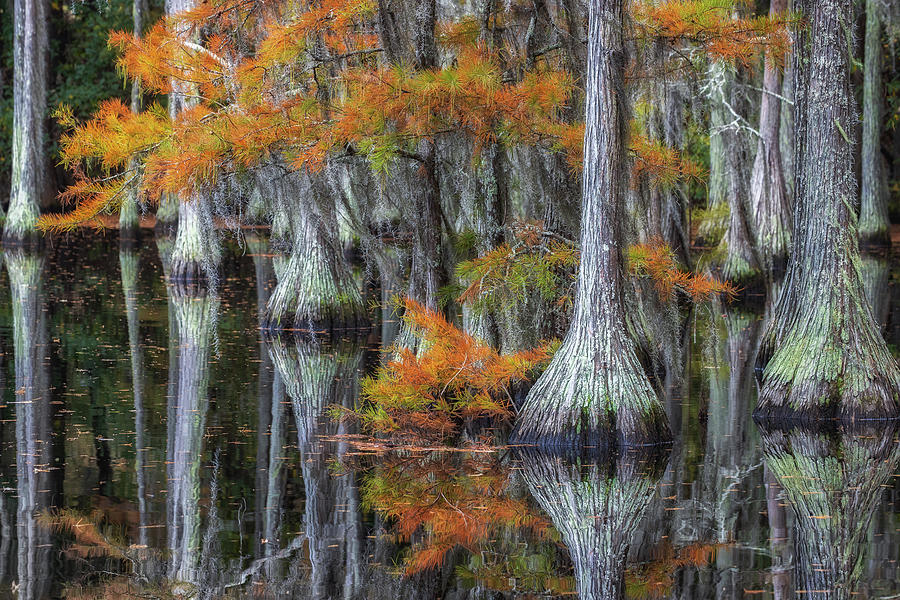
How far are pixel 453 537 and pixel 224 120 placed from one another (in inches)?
161

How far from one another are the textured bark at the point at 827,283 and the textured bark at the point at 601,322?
5.43 ft

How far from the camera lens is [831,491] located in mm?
7676

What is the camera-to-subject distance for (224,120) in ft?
30.7

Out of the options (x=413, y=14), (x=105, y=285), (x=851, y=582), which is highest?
(x=413, y=14)

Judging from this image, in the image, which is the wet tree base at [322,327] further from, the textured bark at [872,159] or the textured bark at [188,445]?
the textured bark at [872,159]

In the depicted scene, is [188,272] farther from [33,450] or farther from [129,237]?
[33,450]

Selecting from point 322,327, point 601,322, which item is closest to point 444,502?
point 601,322

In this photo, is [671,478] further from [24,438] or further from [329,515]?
[24,438]

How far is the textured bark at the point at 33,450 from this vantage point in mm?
5898

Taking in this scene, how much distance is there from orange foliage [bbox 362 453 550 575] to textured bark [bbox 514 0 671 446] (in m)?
0.63

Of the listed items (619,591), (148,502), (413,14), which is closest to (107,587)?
(148,502)

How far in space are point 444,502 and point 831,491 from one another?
7.84 ft

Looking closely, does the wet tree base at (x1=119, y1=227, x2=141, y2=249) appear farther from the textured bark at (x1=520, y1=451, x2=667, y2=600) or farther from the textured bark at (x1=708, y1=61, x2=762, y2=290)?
the textured bark at (x1=520, y1=451, x2=667, y2=600)

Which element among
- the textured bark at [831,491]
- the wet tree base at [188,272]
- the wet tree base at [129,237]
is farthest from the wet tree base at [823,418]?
the wet tree base at [129,237]
